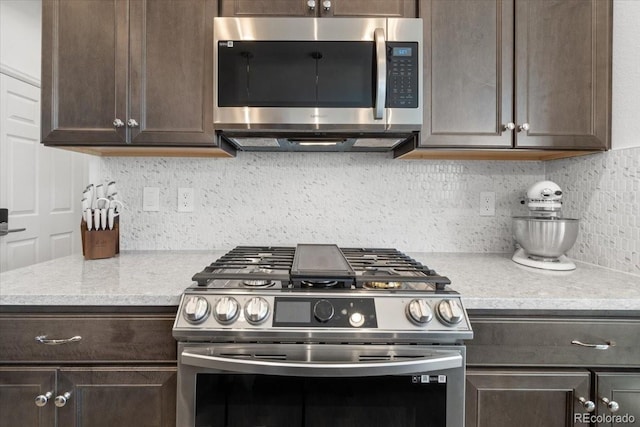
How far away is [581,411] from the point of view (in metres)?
0.99

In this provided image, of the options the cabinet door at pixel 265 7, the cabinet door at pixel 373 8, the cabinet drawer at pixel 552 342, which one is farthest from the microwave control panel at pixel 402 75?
the cabinet drawer at pixel 552 342

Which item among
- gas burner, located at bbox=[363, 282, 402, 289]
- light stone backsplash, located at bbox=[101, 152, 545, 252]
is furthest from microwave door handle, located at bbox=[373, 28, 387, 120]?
gas burner, located at bbox=[363, 282, 402, 289]

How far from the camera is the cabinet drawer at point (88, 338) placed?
3.26 feet

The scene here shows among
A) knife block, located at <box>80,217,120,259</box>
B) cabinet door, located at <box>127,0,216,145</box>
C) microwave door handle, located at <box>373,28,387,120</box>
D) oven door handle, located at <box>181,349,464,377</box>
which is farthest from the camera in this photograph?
knife block, located at <box>80,217,120,259</box>

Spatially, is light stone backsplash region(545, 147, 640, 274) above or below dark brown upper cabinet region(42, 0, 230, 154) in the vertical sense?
below

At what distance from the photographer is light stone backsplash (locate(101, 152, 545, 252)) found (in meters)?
1.72

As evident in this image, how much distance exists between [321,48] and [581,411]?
1.45 m

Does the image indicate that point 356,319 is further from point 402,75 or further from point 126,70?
point 126,70

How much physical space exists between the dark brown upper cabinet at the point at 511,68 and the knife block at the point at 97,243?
144cm

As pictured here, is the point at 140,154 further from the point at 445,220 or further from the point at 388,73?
the point at 445,220

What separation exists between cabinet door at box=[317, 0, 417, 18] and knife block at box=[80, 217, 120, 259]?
1329 millimetres

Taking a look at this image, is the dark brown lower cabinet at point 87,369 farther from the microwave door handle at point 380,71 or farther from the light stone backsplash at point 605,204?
the light stone backsplash at point 605,204

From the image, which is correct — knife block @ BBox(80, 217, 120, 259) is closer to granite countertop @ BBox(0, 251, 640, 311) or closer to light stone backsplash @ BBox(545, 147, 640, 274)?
granite countertop @ BBox(0, 251, 640, 311)

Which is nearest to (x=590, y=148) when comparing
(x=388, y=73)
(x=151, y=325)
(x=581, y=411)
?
(x=388, y=73)
